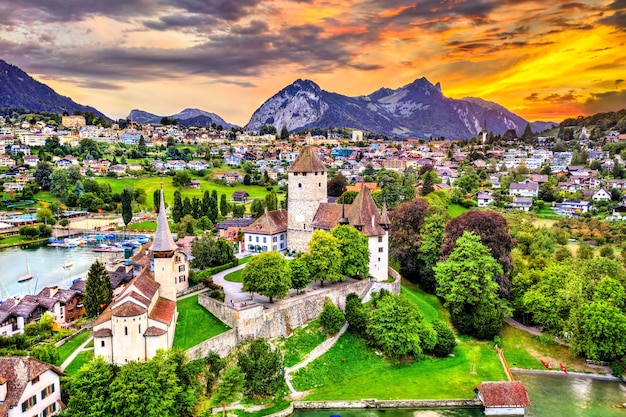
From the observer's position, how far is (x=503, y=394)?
2934 centimetres

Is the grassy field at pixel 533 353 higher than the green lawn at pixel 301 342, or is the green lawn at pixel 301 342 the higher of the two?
the green lawn at pixel 301 342

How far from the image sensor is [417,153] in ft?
497

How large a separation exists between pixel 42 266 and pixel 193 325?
44.4 m

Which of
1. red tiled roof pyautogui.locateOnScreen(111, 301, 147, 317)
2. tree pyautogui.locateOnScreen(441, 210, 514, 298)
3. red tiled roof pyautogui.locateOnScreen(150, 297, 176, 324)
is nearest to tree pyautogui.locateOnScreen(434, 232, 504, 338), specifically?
tree pyautogui.locateOnScreen(441, 210, 514, 298)

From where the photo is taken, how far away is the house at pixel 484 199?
7600 centimetres

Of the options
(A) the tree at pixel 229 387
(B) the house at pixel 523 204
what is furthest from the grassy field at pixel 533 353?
(B) the house at pixel 523 204

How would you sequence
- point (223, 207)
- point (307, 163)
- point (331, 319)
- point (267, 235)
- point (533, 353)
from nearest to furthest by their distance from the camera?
point (331, 319), point (533, 353), point (307, 163), point (267, 235), point (223, 207)

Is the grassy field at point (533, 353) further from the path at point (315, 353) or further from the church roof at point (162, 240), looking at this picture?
the church roof at point (162, 240)

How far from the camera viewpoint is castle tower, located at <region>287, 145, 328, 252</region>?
149 feet

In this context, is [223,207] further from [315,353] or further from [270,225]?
[315,353]

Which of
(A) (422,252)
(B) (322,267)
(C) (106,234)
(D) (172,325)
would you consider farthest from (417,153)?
(D) (172,325)

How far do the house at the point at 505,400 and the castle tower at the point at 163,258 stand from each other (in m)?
20.8

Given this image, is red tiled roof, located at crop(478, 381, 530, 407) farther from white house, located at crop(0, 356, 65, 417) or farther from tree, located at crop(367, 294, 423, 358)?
white house, located at crop(0, 356, 65, 417)

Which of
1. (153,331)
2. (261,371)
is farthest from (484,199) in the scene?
(153,331)
